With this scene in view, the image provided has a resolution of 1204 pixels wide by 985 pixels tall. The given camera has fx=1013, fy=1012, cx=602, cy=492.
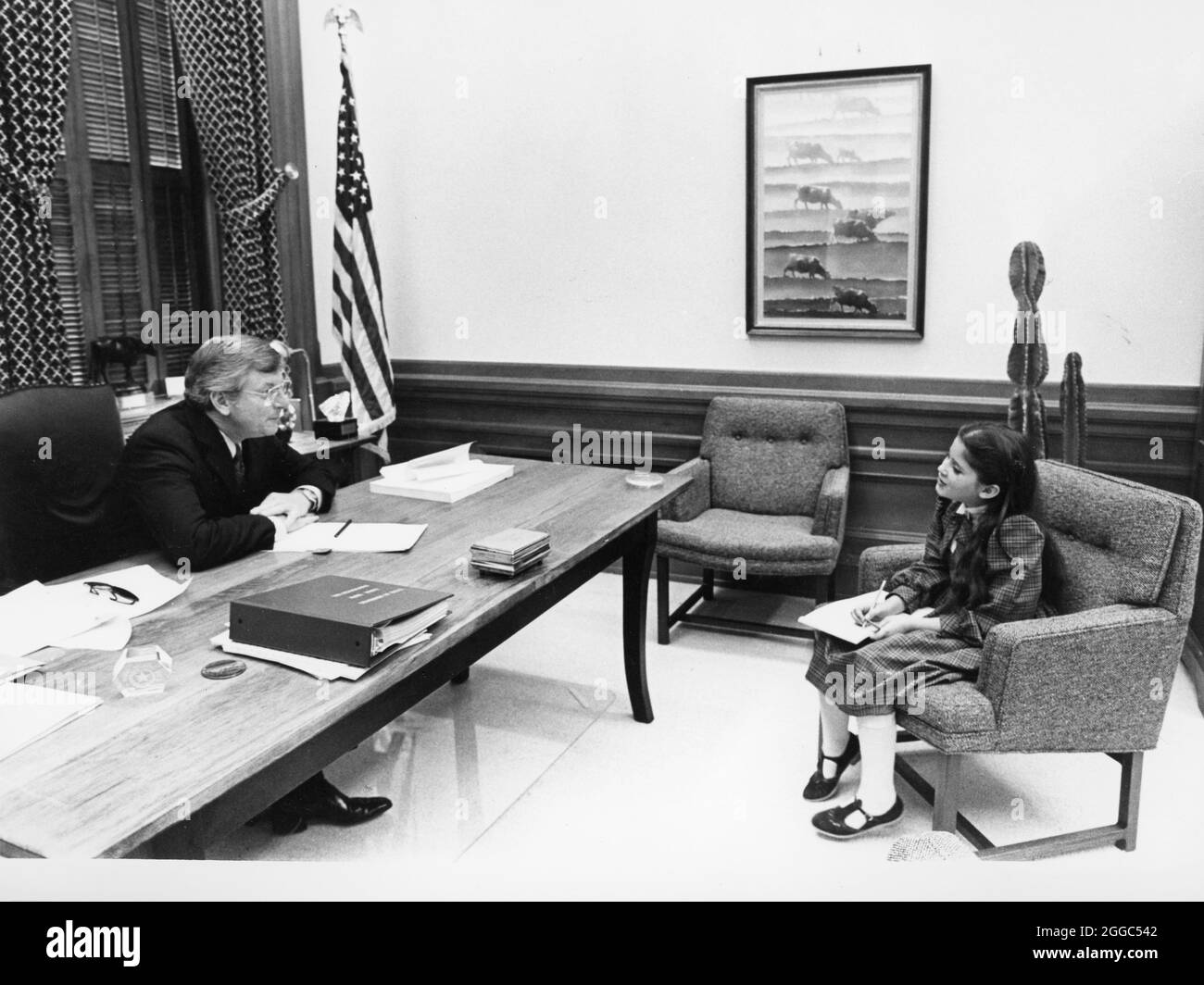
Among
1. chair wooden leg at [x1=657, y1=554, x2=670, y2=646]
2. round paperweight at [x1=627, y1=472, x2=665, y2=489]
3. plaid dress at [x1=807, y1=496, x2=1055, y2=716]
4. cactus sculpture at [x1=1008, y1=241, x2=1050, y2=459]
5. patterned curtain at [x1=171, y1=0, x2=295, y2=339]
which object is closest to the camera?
plaid dress at [x1=807, y1=496, x2=1055, y2=716]

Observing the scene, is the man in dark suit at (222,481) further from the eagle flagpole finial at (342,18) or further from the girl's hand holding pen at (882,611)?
the eagle flagpole finial at (342,18)

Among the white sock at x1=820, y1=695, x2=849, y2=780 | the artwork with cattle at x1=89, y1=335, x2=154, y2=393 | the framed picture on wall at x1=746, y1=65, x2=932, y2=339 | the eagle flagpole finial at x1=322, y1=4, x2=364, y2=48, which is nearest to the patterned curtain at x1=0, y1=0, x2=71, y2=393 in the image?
the artwork with cattle at x1=89, y1=335, x2=154, y2=393

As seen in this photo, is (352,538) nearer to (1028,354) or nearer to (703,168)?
(1028,354)

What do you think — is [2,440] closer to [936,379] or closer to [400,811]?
[400,811]

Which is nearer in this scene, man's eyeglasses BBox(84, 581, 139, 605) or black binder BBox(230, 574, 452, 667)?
black binder BBox(230, 574, 452, 667)

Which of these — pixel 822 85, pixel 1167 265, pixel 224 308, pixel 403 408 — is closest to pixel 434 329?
pixel 403 408

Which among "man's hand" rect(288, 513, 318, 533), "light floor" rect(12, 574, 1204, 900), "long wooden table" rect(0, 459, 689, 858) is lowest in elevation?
"light floor" rect(12, 574, 1204, 900)

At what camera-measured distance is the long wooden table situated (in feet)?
4.00

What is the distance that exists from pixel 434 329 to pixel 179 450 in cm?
258

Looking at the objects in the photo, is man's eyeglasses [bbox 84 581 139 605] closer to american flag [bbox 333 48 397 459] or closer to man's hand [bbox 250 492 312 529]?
man's hand [bbox 250 492 312 529]

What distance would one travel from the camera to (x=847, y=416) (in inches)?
163

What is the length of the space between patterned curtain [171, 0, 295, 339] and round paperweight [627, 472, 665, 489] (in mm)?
2140

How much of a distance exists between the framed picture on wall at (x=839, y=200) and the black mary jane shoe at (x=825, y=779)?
1920 mm

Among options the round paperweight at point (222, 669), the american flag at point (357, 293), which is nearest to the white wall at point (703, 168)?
the american flag at point (357, 293)
